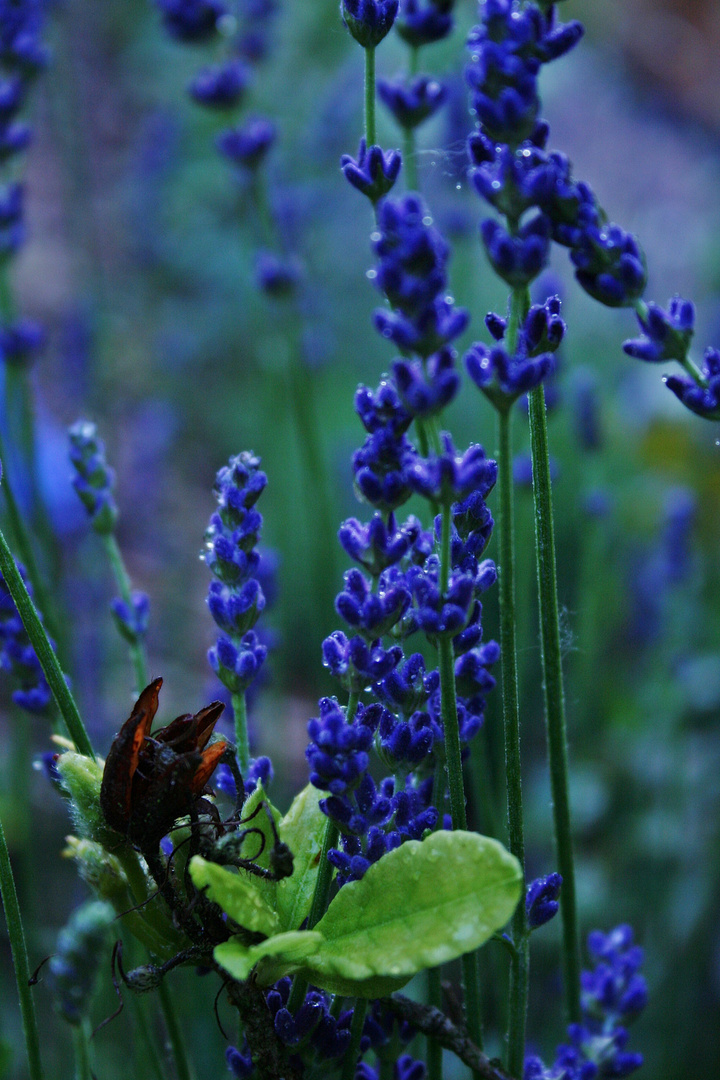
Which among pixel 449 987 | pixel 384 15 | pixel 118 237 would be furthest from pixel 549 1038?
pixel 118 237

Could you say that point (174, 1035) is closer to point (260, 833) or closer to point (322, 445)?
point (260, 833)

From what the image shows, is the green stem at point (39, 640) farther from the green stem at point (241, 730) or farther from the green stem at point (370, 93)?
the green stem at point (370, 93)

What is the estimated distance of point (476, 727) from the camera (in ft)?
1.55

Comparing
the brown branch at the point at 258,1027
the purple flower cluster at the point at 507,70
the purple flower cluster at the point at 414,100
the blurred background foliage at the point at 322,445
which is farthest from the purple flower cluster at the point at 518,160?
the purple flower cluster at the point at 414,100

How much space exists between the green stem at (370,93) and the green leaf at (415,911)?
328mm

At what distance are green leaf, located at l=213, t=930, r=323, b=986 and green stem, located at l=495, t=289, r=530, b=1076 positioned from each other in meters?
0.10

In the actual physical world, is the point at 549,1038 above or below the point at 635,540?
below

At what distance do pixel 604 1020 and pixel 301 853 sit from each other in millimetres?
287

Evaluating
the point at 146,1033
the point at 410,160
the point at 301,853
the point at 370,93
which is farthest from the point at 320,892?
the point at 410,160

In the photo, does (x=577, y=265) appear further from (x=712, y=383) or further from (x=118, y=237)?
(x=118, y=237)

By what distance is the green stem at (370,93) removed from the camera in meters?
0.49

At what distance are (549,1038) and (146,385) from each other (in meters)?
2.46

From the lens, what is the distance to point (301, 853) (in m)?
0.46

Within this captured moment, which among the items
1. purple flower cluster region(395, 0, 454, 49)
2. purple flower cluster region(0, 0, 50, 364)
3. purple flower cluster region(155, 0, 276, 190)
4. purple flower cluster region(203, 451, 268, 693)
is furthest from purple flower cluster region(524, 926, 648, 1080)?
purple flower cluster region(155, 0, 276, 190)
